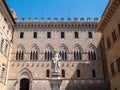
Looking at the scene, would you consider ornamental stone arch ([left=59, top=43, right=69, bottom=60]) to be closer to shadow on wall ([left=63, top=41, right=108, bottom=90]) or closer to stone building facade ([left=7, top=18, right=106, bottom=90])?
stone building facade ([left=7, top=18, right=106, bottom=90])

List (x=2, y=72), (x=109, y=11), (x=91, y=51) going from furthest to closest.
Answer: (x=91, y=51), (x=2, y=72), (x=109, y=11)

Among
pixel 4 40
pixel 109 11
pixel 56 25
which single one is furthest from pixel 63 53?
pixel 109 11

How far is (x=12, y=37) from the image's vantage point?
26.2 m

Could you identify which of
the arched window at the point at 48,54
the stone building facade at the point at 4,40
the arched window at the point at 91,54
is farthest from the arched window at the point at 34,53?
the arched window at the point at 91,54

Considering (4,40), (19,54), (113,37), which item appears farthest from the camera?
(19,54)

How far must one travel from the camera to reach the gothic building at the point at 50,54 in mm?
23688

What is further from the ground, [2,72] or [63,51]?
[63,51]

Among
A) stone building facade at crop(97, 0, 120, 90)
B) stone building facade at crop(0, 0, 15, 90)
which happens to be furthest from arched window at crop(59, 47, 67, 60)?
stone building facade at crop(97, 0, 120, 90)

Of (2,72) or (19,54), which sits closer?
(2,72)

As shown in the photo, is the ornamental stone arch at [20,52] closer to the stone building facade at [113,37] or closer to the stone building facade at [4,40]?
the stone building facade at [4,40]

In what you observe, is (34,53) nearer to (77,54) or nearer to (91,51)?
(77,54)

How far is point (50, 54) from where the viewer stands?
25.5m

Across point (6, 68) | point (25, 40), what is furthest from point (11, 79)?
point (25, 40)

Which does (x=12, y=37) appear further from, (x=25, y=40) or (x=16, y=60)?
(x=16, y=60)
